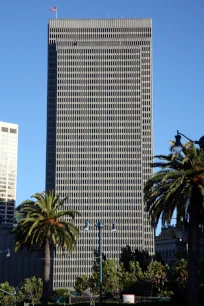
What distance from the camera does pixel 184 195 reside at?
52.8 meters

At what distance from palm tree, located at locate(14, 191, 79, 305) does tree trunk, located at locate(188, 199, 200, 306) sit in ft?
72.7

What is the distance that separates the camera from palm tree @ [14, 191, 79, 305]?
73125 mm

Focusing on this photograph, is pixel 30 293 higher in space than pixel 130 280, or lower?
lower

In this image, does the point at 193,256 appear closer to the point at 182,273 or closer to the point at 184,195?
the point at 184,195

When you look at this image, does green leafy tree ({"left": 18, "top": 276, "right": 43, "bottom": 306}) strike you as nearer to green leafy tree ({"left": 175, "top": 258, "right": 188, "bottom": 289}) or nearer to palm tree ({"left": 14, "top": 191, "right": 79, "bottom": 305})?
green leafy tree ({"left": 175, "top": 258, "right": 188, "bottom": 289})

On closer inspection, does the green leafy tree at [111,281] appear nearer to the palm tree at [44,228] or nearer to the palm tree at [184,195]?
the palm tree at [44,228]

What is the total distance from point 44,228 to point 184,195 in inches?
983

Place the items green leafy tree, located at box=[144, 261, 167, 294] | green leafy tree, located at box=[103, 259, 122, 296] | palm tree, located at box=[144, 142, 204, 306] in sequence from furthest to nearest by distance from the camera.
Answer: green leafy tree, located at box=[103, 259, 122, 296]
green leafy tree, located at box=[144, 261, 167, 294]
palm tree, located at box=[144, 142, 204, 306]

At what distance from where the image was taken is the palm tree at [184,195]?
53500 millimetres

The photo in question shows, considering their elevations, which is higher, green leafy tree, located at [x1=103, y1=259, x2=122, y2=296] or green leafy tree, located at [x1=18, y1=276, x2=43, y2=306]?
green leafy tree, located at [x1=103, y1=259, x2=122, y2=296]

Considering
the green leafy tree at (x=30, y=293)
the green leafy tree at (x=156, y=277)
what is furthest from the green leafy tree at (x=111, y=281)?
the green leafy tree at (x=30, y=293)

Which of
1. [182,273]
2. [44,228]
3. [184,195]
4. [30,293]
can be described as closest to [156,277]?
[182,273]

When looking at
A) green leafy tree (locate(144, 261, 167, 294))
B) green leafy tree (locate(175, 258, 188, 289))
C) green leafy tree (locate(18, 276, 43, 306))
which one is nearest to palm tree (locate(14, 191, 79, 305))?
green leafy tree (locate(175, 258, 188, 289))

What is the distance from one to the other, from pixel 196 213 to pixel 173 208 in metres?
2.12
